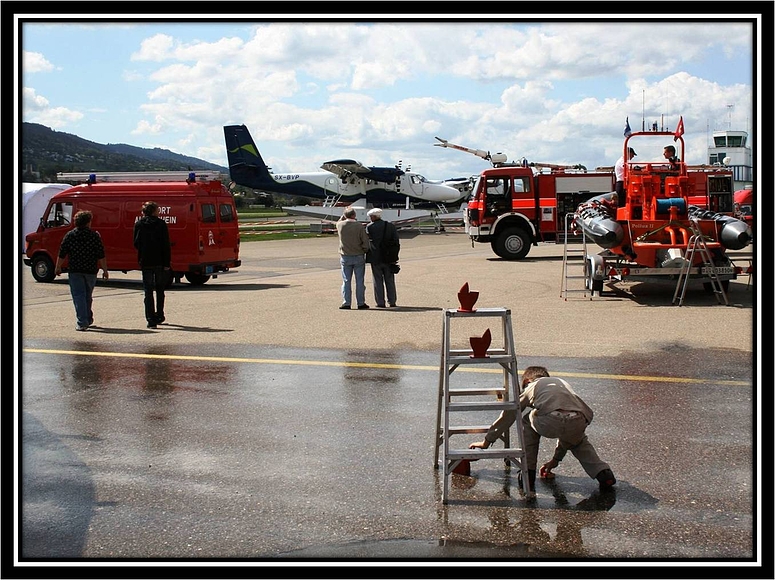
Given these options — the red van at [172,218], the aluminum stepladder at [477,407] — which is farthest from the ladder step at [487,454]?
the red van at [172,218]

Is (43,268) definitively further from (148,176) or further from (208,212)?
(208,212)

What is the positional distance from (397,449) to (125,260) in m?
14.7

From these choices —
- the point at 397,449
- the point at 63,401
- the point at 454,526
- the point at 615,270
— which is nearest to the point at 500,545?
the point at 454,526

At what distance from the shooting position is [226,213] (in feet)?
65.8

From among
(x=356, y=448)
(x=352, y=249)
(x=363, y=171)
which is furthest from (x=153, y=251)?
(x=363, y=171)

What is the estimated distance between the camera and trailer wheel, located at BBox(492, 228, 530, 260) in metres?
26.5

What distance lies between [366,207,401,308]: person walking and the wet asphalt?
1.31m

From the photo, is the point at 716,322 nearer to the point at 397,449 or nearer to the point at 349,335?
the point at 349,335

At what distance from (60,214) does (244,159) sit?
105 ft

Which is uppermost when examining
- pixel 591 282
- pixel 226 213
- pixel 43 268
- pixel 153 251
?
pixel 226 213

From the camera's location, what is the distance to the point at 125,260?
1994 cm

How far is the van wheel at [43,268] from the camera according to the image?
2120 centimetres

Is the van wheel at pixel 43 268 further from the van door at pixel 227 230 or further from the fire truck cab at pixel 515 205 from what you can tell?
Result: the fire truck cab at pixel 515 205

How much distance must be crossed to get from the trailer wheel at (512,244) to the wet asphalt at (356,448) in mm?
12548
